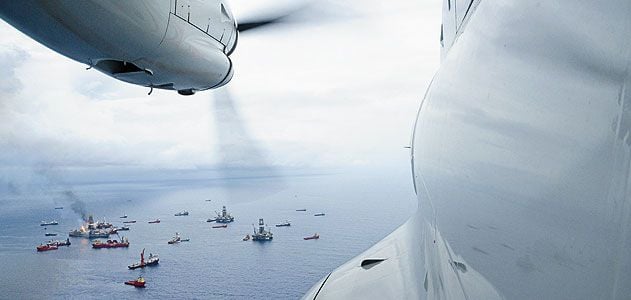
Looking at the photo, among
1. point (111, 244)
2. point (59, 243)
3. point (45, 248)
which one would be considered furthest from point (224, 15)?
point (59, 243)

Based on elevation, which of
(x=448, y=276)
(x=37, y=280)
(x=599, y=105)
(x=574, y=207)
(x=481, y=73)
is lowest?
(x=37, y=280)

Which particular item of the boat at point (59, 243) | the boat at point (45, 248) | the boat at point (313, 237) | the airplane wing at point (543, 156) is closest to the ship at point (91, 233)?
the boat at point (59, 243)

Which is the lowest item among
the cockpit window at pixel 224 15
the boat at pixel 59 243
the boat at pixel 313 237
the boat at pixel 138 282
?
the boat at pixel 59 243

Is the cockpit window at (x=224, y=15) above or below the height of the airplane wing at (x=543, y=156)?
above

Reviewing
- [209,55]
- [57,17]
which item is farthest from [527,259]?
[209,55]

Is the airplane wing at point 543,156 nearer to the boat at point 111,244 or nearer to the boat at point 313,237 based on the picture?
the boat at point 313,237

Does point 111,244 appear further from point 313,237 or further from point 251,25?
point 251,25

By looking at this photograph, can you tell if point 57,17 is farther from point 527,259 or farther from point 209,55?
point 527,259

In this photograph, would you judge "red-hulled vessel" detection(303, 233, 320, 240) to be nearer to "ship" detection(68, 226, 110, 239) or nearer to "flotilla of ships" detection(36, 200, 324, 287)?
"flotilla of ships" detection(36, 200, 324, 287)

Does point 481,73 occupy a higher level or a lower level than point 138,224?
higher
